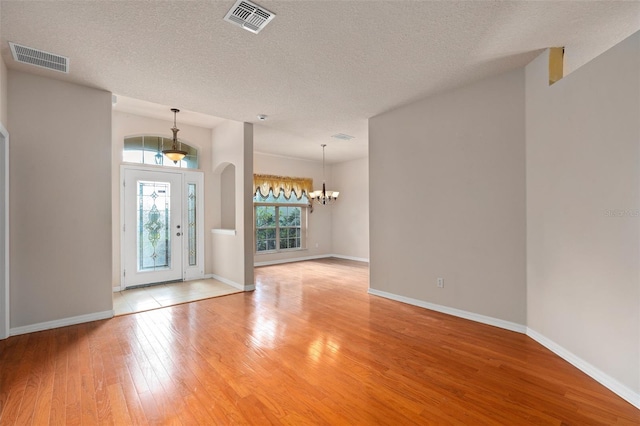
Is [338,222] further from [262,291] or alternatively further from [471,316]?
[471,316]

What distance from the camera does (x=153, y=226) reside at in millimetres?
5340

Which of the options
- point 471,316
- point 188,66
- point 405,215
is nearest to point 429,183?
point 405,215

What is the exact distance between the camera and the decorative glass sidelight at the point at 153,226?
5.24 metres

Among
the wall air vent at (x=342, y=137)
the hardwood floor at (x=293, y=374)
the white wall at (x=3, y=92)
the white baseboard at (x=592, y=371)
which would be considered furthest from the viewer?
the wall air vent at (x=342, y=137)

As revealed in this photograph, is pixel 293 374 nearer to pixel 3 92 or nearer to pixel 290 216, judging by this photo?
pixel 3 92

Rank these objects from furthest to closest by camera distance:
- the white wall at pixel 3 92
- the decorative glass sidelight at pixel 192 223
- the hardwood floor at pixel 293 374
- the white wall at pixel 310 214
→ the white wall at pixel 310 214
the decorative glass sidelight at pixel 192 223
the white wall at pixel 3 92
the hardwood floor at pixel 293 374

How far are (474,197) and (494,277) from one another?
94 centimetres

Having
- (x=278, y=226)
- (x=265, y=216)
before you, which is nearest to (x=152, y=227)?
(x=265, y=216)

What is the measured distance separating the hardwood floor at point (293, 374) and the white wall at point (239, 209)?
1406 millimetres

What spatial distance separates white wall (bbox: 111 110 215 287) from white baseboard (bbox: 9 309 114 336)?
141 cm

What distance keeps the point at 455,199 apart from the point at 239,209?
11.2 feet

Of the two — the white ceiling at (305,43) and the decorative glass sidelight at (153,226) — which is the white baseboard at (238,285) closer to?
the decorative glass sidelight at (153,226)

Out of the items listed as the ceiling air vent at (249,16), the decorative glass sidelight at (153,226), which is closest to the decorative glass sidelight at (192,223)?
the decorative glass sidelight at (153,226)

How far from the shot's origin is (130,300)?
441 cm
